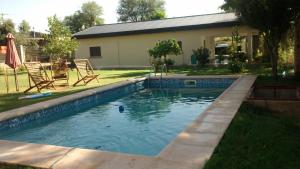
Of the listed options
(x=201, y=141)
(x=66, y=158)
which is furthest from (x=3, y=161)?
(x=201, y=141)

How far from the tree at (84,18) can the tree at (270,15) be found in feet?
157

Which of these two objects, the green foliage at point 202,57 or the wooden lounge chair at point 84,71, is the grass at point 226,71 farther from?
the wooden lounge chair at point 84,71

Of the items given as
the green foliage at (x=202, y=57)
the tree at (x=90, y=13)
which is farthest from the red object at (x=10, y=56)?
the tree at (x=90, y=13)

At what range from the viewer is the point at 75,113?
30.1ft

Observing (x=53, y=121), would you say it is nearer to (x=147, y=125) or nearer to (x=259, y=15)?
(x=147, y=125)

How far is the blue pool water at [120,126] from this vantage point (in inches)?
251

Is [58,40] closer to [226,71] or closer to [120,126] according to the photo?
[226,71]

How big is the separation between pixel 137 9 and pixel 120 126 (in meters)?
55.7

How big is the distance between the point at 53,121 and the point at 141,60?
1608cm

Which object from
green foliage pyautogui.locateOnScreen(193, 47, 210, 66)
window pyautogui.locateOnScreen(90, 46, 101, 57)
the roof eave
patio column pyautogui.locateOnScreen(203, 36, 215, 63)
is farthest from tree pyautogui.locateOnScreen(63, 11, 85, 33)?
green foliage pyautogui.locateOnScreen(193, 47, 210, 66)

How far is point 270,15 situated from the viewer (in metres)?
11.0

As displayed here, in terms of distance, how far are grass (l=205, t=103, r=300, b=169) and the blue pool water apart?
150 centimetres

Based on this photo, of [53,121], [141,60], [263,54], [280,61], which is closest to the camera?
[53,121]

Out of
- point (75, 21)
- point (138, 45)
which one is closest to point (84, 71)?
point (138, 45)
